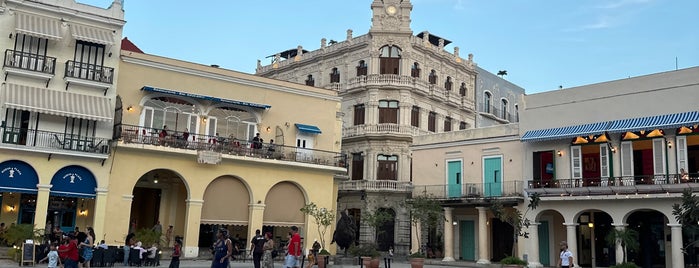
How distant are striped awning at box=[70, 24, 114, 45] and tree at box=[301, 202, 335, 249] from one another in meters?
12.7

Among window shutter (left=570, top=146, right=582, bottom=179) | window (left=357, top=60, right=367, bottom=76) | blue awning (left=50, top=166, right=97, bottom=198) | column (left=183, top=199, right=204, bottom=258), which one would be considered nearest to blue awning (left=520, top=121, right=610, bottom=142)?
window shutter (left=570, top=146, right=582, bottom=179)

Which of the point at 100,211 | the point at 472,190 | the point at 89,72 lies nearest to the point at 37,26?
the point at 89,72

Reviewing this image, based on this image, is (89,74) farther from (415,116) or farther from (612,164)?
(612,164)

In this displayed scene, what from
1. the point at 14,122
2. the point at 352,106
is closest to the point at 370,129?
the point at 352,106

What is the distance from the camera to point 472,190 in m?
37.4

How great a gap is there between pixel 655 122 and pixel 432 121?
64.4ft

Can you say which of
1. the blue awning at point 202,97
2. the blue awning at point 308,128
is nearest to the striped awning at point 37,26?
the blue awning at point 202,97

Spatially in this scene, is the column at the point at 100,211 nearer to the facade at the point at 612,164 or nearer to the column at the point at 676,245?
the facade at the point at 612,164

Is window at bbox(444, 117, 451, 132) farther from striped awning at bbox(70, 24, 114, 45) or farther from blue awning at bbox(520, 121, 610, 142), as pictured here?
striped awning at bbox(70, 24, 114, 45)

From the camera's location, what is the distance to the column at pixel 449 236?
125 ft

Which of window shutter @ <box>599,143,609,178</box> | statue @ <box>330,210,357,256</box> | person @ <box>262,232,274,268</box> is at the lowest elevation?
person @ <box>262,232,274,268</box>

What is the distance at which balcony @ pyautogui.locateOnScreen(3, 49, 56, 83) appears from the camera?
2892 cm

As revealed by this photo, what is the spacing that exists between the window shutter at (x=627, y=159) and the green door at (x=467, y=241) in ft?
33.6

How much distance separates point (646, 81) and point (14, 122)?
2835 centimetres
